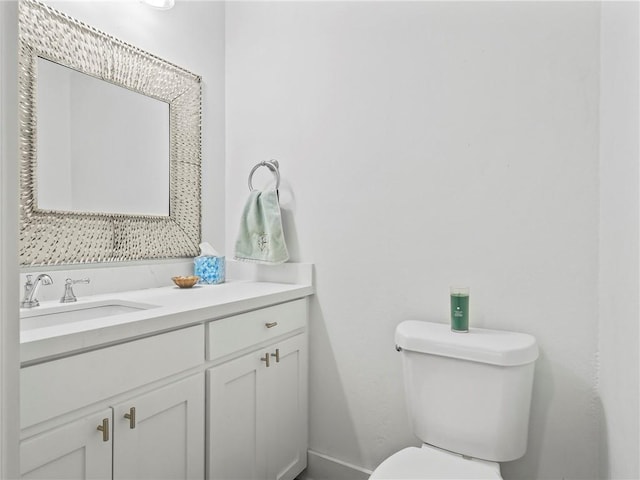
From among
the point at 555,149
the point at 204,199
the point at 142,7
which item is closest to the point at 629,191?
the point at 555,149

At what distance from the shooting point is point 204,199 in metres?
1.88

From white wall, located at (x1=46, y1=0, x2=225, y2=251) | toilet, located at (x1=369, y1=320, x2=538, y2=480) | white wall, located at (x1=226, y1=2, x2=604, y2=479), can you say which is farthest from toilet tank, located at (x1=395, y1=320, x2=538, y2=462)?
white wall, located at (x1=46, y1=0, x2=225, y2=251)

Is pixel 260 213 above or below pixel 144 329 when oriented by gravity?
above

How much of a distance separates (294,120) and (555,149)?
3.35 feet

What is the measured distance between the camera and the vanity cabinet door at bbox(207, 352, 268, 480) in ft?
4.04

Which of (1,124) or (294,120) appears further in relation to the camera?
(294,120)

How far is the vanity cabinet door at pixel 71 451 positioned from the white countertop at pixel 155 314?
16cm

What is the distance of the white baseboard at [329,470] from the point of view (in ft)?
5.28

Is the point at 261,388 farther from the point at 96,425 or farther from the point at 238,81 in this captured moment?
the point at 238,81

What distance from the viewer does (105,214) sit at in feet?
4.84

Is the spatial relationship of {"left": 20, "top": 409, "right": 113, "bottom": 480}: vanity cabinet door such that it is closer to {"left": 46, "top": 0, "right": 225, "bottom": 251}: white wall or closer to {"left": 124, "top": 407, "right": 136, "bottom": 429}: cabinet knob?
{"left": 124, "top": 407, "right": 136, "bottom": 429}: cabinet knob

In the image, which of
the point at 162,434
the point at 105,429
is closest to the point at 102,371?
the point at 105,429

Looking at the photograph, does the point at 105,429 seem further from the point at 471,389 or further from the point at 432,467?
the point at 471,389

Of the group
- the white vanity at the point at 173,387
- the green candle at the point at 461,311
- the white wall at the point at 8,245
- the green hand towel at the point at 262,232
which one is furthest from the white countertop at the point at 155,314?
the green candle at the point at 461,311
